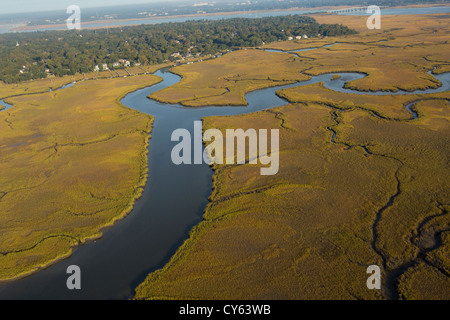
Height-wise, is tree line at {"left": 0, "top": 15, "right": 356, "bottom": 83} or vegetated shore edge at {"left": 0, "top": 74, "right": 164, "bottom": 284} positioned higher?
tree line at {"left": 0, "top": 15, "right": 356, "bottom": 83}

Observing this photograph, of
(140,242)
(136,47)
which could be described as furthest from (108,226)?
(136,47)

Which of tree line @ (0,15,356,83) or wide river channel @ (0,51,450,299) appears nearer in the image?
wide river channel @ (0,51,450,299)

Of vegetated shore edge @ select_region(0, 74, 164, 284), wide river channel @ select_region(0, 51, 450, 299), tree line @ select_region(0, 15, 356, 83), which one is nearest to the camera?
wide river channel @ select_region(0, 51, 450, 299)

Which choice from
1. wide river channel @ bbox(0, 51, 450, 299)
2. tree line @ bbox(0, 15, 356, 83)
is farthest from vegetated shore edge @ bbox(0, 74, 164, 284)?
tree line @ bbox(0, 15, 356, 83)

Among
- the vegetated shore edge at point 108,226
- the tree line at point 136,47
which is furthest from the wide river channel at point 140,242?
the tree line at point 136,47

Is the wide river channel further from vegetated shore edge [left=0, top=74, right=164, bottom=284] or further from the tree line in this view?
the tree line

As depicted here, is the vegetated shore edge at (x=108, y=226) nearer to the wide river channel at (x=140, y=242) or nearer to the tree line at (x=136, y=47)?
the wide river channel at (x=140, y=242)

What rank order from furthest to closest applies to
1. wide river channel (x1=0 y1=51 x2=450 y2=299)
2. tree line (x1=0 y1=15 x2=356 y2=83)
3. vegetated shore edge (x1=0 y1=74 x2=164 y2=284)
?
tree line (x1=0 y1=15 x2=356 y2=83) < vegetated shore edge (x1=0 y1=74 x2=164 y2=284) < wide river channel (x1=0 y1=51 x2=450 y2=299)

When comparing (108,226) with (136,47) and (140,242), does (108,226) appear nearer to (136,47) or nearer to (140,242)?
(140,242)

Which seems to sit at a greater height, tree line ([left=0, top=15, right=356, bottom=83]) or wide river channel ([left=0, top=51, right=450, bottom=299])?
tree line ([left=0, top=15, right=356, bottom=83])
